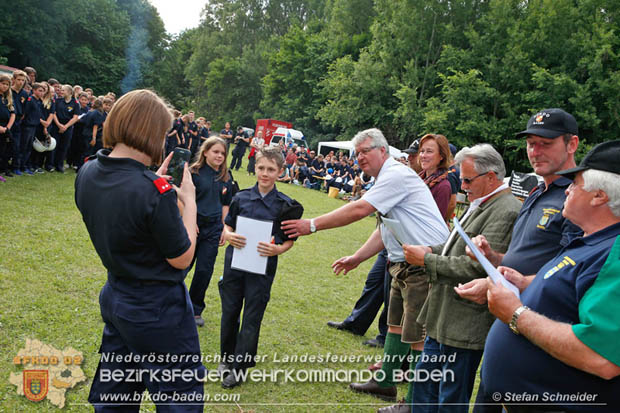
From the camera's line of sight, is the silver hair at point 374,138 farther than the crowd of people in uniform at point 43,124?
No

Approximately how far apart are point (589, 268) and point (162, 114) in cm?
211

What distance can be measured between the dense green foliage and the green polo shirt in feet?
99.2

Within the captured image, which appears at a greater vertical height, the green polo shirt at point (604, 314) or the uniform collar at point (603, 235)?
the uniform collar at point (603, 235)

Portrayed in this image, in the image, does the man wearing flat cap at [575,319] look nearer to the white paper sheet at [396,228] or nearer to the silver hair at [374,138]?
the white paper sheet at [396,228]

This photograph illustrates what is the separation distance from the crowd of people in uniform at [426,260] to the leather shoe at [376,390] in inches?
0.7

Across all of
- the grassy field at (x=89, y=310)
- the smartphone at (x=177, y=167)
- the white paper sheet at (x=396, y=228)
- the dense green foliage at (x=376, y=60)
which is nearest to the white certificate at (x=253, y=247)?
the white paper sheet at (x=396, y=228)

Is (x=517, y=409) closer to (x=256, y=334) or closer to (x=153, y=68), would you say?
(x=256, y=334)

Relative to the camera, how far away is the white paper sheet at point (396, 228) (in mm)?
3660

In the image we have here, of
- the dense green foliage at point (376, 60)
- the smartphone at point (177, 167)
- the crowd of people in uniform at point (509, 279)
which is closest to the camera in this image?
the crowd of people in uniform at point (509, 279)

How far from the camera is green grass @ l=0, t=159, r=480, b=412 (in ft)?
12.7

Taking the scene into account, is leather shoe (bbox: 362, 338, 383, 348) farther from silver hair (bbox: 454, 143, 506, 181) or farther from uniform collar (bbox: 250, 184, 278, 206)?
silver hair (bbox: 454, 143, 506, 181)

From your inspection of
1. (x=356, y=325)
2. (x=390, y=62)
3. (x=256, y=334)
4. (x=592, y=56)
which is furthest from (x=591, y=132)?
(x=256, y=334)

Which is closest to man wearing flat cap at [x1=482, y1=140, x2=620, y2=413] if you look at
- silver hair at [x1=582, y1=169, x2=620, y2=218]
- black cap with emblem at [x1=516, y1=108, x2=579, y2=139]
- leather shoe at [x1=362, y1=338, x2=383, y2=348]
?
silver hair at [x1=582, y1=169, x2=620, y2=218]

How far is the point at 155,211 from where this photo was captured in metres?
2.08
